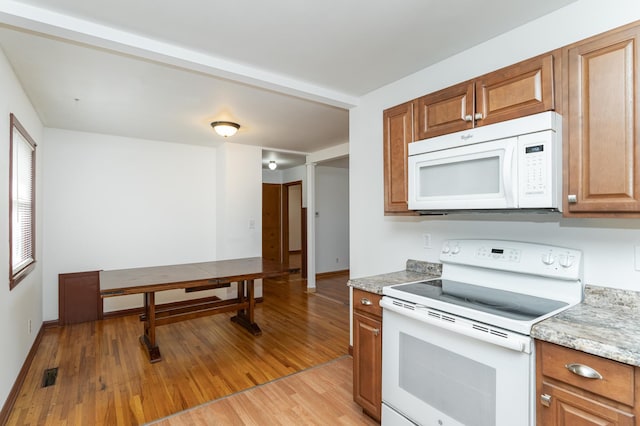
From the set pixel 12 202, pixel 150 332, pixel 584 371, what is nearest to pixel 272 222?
pixel 150 332

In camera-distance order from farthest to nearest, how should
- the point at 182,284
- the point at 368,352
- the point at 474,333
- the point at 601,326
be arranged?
the point at 182,284
the point at 368,352
the point at 474,333
the point at 601,326

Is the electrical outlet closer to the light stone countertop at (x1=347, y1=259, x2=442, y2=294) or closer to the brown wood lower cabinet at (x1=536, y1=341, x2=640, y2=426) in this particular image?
the light stone countertop at (x1=347, y1=259, x2=442, y2=294)

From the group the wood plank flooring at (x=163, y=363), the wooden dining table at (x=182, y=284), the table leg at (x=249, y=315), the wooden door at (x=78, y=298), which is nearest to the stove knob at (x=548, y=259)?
the wood plank flooring at (x=163, y=363)

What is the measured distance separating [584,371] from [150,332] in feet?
11.3

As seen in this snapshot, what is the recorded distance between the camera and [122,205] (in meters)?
4.59

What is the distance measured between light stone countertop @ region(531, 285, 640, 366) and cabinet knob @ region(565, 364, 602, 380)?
7 cm

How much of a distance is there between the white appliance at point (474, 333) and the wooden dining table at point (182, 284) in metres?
1.89

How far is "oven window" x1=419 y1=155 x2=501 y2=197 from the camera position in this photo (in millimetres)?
1728

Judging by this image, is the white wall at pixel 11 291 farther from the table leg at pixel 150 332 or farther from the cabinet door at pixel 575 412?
the cabinet door at pixel 575 412

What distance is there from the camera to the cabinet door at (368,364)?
2045mm

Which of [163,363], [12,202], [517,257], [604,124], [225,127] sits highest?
[225,127]

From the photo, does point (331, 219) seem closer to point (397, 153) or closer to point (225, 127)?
point (225, 127)

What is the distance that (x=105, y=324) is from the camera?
4.14 meters

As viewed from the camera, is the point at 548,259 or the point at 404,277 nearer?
the point at 548,259
